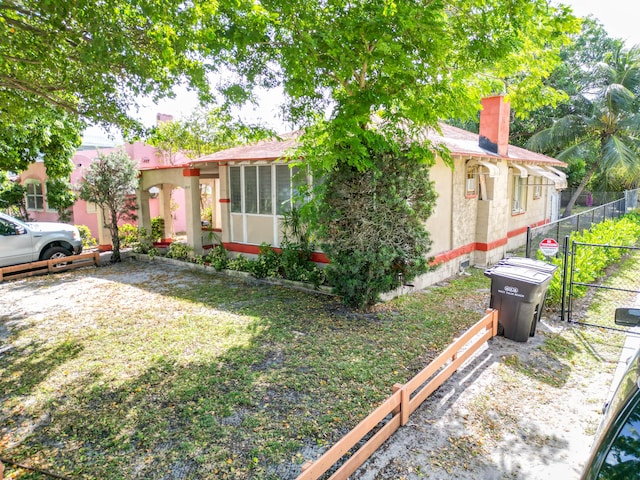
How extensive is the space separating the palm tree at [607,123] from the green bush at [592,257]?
8.94 m

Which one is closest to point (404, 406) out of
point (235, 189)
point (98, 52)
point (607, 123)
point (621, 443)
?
point (621, 443)

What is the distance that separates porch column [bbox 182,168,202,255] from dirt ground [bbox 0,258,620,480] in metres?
9.86

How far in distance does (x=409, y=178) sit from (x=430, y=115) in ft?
4.51

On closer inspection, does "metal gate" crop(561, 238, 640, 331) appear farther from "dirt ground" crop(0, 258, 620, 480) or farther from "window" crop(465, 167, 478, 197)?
"window" crop(465, 167, 478, 197)

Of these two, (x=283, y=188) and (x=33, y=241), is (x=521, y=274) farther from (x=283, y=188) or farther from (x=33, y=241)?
(x=33, y=241)

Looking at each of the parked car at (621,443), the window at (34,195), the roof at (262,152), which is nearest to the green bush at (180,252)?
the roof at (262,152)

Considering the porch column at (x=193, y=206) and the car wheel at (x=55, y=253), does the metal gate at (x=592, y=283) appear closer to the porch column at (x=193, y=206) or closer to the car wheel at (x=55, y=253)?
the porch column at (x=193, y=206)

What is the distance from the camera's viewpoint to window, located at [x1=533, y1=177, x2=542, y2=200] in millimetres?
17719

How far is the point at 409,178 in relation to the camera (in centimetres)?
795

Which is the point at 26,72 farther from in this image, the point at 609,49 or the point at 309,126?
the point at 609,49

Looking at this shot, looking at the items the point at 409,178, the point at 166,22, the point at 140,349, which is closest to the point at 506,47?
the point at 409,178

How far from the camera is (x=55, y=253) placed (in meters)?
13.4

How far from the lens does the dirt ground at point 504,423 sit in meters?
3.96

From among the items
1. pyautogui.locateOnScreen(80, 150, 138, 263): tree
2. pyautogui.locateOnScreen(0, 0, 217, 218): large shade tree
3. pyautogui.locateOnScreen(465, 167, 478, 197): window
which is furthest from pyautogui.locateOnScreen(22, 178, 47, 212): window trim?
pyautogui.locateOnScreen(465, 167, 478, 197): window
